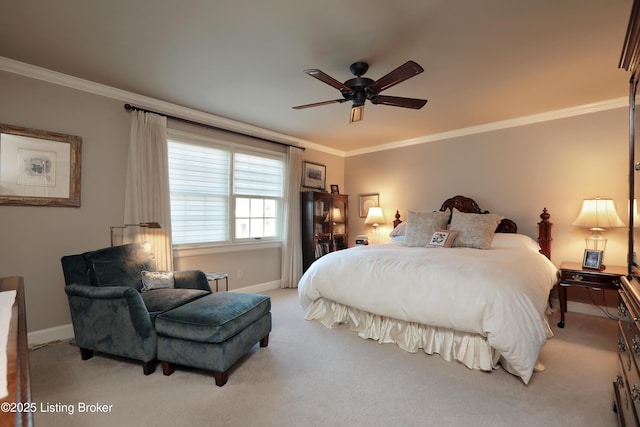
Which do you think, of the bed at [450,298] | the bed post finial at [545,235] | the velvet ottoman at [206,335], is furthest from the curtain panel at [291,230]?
the bed post finial at [545,235]

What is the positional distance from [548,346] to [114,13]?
4295 millimetres

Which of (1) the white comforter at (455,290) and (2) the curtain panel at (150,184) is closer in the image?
(1) the white comforter at (455,290)

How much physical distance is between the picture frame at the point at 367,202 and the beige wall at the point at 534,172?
1.21 feet

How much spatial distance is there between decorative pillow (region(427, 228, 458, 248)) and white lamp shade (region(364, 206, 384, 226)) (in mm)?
1553

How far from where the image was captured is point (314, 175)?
5.33 meters

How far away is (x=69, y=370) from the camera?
2.27 meters

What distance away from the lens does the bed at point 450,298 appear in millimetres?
2100

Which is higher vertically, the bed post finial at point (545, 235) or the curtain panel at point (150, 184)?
the curtain panel at point (150, 184)

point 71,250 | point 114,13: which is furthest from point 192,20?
point 71,250

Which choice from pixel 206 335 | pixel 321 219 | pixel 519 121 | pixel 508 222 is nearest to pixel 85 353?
pixel 206 335

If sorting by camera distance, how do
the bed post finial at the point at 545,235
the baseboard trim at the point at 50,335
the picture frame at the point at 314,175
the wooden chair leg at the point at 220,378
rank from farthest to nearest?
the picture frame at the point at 314,175, the bed post finial at the point at 545,235, the baseboard trim at the point at 50,335, the wooden chair leg at the point at 220,378

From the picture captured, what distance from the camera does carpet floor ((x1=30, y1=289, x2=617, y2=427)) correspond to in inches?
68.7

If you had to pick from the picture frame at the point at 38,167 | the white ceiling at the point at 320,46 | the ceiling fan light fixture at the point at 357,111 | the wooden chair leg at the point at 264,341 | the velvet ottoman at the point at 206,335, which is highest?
the white ceiling at the point at 320,46

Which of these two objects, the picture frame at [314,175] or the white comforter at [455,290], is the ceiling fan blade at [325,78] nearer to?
the white comforter at [455,290]
